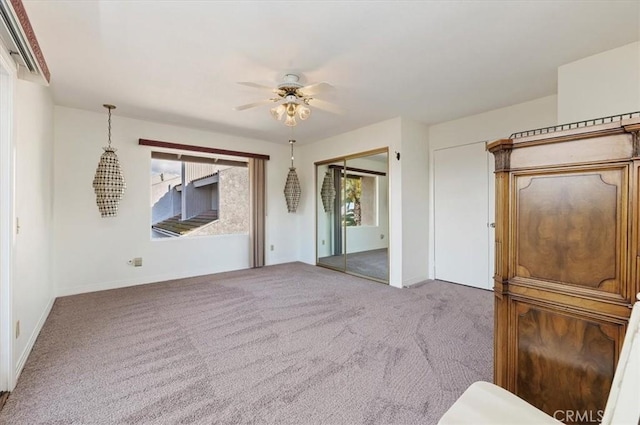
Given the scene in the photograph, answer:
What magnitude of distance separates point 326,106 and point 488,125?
7.52ft

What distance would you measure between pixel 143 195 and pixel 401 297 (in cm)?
405

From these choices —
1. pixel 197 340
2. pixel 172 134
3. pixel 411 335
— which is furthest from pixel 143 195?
pixel 411 335

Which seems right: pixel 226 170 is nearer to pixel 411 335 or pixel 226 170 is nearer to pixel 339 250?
pixel 339 250

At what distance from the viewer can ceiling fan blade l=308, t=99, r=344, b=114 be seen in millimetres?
3451

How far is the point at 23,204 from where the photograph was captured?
2223 millimetres

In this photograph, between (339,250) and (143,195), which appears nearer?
(143,195)

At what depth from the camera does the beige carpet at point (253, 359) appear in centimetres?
160

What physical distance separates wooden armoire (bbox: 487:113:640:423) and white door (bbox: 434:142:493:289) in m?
2.83

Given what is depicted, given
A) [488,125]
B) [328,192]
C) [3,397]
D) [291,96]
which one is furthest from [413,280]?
[3,397]

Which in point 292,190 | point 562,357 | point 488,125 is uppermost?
point 488,125

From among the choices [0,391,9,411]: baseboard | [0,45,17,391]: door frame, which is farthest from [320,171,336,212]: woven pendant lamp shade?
[0,391,9,411]: baseboard

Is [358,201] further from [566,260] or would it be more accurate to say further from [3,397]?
[3,397]

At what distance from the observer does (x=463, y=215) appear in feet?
13.6

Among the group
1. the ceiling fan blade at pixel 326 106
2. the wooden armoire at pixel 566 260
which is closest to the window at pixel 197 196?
the ceiling fan blade at pixel 326 106
